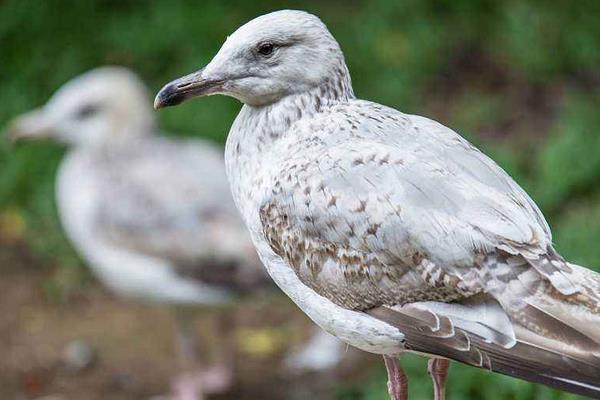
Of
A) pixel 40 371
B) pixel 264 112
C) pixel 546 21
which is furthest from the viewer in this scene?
pixel 546 21

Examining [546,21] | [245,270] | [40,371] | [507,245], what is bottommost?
[40,371]

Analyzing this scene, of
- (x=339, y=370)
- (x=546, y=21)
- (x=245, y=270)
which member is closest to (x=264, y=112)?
(x=245, y=270)

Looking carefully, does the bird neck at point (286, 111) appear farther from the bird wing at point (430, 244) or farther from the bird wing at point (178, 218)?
the bird wing at point (178, 218)

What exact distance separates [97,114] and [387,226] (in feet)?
9.99

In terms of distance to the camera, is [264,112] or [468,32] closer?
[264,112]

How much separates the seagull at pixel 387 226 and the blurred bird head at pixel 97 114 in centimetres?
239

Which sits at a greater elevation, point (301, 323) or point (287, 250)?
point (287, 250)

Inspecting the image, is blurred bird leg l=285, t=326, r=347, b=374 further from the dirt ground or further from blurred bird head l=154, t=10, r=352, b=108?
blurred bird head l=154, t=10, r=352, b=108

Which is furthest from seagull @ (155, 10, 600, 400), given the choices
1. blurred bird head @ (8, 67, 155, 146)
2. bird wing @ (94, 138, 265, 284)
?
blurred bird head @ (8, 67, 155, 146)

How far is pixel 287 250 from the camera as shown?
3416 millimetres

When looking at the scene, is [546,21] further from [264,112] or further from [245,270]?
[264,112]

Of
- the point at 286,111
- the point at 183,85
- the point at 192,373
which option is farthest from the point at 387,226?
the point at 192,373

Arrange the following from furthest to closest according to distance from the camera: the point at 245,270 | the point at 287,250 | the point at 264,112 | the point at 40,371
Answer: the point at 40,371
the point at 245,270
the point at 264,112
the point at 287,250

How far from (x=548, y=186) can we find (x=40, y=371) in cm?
269
